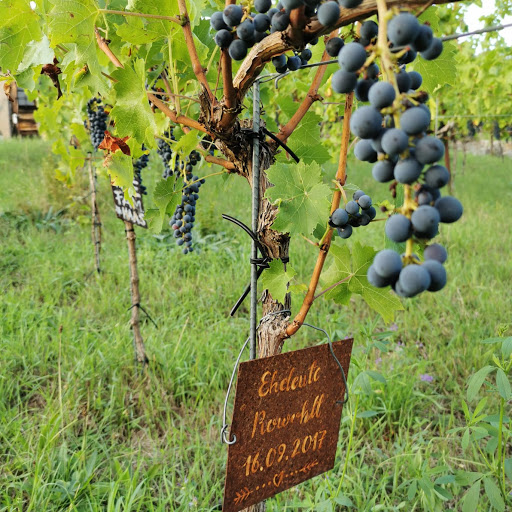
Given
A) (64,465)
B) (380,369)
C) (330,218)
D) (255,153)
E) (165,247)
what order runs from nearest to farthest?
(330,218)
(255,153)
(64,465)
(380,369)
(165,247)

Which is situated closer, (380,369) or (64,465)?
(64,465)

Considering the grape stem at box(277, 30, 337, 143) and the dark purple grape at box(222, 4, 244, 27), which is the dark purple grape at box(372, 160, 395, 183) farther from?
the grape stem at box(277, 30, 337, 143)

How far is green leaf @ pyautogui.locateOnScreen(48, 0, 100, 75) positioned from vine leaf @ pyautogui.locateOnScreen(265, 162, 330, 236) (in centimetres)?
48

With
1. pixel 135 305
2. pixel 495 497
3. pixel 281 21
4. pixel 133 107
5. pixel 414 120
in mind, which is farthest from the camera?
pixel 135 305

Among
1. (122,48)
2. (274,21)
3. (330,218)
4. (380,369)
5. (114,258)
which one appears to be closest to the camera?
(274,21)

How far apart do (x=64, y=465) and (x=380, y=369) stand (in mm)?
1622

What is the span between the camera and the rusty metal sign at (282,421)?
3.32 ft

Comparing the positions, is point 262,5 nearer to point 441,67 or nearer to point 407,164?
point 407,164

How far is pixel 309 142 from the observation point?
4.26ft

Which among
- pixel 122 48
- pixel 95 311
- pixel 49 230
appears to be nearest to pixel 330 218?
pixel 122 48

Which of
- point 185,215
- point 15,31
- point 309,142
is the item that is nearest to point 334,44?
point 309,142

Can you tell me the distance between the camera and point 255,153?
105 cm

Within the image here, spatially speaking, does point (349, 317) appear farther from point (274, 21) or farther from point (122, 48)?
point (274, 21)

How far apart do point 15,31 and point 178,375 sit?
72.8 inches
